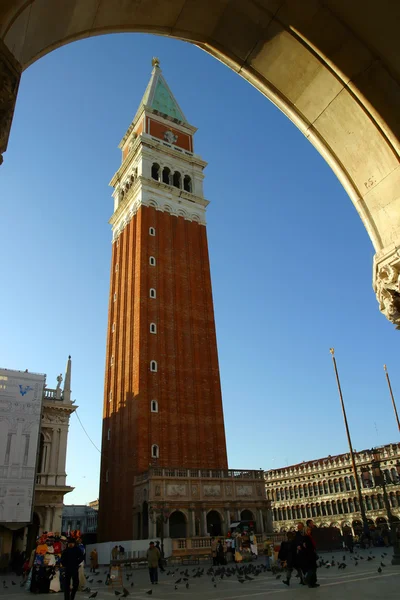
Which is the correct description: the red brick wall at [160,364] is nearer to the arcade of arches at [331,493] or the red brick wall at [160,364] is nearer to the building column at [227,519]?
the building column at [227,519]

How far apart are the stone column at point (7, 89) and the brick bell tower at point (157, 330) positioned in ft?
102

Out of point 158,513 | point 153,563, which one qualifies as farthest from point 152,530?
point 153,563

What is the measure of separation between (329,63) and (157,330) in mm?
36502

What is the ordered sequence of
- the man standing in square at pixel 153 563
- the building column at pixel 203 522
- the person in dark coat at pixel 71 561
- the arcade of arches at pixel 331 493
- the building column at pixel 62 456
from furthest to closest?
the arcade of arches at pixel 331 493
the building column at pixel 62 456
the building column at pixel 203 522
the man standing in square at pixel 153 563
the person in dark coat at pixel 71 561

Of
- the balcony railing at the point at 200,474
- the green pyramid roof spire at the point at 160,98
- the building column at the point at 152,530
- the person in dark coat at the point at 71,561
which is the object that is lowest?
the person in dark coat at the point at 71,561

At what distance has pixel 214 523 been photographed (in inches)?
1265

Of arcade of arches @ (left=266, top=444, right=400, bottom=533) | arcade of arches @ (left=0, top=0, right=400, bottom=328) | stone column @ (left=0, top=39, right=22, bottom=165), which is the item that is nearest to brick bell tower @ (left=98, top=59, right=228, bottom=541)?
arcade of arches @ (left=266, top=444, right=400, bottom=533)

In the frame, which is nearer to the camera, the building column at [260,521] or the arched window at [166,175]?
the building column at [260,521]

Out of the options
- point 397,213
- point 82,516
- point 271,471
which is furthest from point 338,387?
point 82,516

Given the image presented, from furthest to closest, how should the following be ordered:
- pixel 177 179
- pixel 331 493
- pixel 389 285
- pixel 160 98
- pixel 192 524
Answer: pixel 331 493
pixel 160 98
pixel 177 179
pixel 192 524
pixel 389 285

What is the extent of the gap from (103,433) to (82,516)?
233ft

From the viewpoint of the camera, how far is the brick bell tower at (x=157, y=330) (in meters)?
36.0

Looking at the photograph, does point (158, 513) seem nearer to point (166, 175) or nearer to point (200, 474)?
point (200, 474)

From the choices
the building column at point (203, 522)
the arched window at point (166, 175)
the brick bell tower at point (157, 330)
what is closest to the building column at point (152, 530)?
the brick bell tower at point (157, 330)
